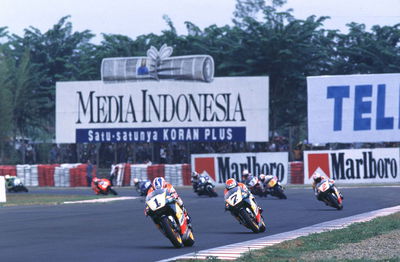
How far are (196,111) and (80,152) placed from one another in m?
9.75

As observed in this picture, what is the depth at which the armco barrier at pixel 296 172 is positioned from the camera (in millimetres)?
43750

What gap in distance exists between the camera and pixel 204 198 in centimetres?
3491

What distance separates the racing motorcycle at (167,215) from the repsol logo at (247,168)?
28755mm

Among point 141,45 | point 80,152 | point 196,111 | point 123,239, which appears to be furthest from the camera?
point 141,45

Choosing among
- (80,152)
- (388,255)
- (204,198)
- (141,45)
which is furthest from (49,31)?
(388,255)

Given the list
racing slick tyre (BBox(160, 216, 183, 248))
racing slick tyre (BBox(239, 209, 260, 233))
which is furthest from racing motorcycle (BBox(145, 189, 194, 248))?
racing slick tyre (BBox(239, 209, 260, 233))

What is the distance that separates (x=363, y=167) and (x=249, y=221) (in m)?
25.3

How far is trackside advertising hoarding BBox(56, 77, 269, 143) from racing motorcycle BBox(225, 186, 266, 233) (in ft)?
90.4

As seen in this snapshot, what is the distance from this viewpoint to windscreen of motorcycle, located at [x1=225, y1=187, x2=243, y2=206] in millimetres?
18203

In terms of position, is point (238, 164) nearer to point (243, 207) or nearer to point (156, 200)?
point (243, 207)

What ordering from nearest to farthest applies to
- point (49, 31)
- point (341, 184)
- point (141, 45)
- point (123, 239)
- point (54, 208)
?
1. point (123, 239)
2. point (54, 208)
3. point (341, 184)
4. point (141, 45)
5. point (49, 31)

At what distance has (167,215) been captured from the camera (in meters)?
15.2

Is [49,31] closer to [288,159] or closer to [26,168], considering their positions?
[26,168]

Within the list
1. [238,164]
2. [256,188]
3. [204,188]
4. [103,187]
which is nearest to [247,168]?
[238,164]
